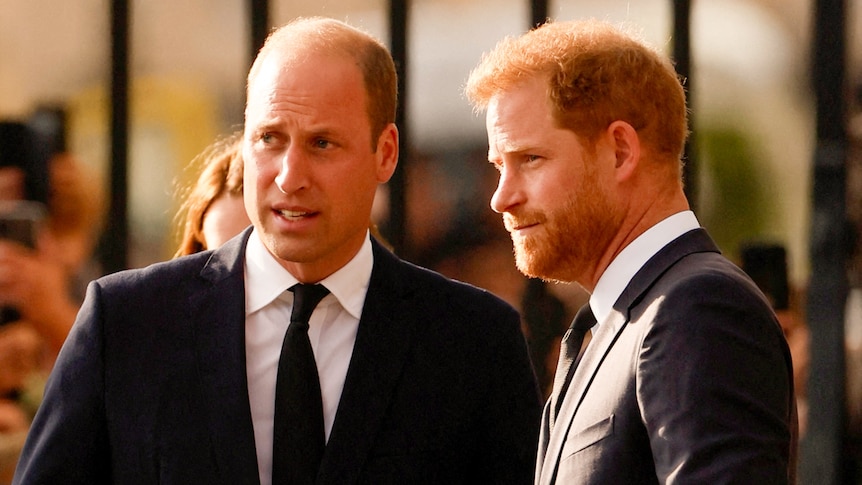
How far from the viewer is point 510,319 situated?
2533 millimetres

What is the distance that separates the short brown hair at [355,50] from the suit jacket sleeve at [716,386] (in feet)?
2.85

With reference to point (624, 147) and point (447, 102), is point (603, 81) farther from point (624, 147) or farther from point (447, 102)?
point (447, 102)

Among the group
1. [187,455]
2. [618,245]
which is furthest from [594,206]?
[187,455]

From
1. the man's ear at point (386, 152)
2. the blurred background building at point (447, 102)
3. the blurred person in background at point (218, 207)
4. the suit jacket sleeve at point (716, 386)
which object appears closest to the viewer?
the suit jacket sleeve at point (716, 386)

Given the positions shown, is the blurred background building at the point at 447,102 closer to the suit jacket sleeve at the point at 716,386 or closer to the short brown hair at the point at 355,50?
the short brown hair at the point at 355,50

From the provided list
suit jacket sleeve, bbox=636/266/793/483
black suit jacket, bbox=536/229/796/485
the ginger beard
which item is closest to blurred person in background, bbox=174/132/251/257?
the ginger beard

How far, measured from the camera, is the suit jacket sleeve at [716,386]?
66.1 inches

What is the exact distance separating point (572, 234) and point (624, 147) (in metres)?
0.18

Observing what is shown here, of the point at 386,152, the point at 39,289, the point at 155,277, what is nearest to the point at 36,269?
the point at 39,289

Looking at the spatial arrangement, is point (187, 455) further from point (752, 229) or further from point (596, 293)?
point (752, 229)

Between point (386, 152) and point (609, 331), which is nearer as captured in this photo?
point (609, 331)

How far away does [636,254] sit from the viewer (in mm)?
2105

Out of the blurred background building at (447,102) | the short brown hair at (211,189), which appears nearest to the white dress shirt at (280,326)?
the short brown hair at (211,189)

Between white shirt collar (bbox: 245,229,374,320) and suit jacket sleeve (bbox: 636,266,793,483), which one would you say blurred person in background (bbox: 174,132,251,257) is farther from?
suit jacket sleeve (bbox: 636,266,793,483)
